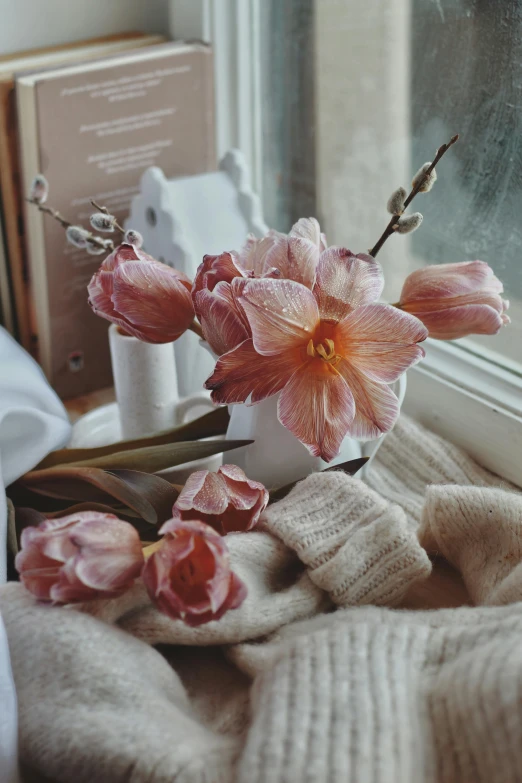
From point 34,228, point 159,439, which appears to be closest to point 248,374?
point 159,439

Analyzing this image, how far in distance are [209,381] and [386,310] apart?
111 millimetres

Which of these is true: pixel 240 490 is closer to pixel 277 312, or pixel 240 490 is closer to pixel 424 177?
pixel 277 312

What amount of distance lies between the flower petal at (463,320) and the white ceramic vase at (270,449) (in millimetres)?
42

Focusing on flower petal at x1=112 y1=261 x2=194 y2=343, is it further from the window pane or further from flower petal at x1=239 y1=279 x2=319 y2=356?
the window pane

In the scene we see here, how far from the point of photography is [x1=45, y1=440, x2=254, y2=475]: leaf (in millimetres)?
569

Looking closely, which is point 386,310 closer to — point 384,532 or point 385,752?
point 384,532

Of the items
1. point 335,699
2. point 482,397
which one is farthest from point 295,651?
point 482,397

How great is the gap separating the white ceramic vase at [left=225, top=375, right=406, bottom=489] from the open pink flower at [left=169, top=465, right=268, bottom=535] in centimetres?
6

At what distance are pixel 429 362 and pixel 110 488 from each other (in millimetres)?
339

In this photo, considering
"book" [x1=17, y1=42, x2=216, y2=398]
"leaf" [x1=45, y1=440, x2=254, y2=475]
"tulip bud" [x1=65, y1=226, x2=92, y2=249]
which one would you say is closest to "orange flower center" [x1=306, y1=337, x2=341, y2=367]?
"leaf" [x1=45, y1=440, x2=254, y2=475]

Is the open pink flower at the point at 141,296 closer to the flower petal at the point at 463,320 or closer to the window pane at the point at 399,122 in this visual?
the flower petal at the point at 463,320

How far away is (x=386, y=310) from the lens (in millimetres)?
481

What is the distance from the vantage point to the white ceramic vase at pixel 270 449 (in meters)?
0.56

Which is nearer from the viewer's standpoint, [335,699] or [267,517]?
[335,699]
